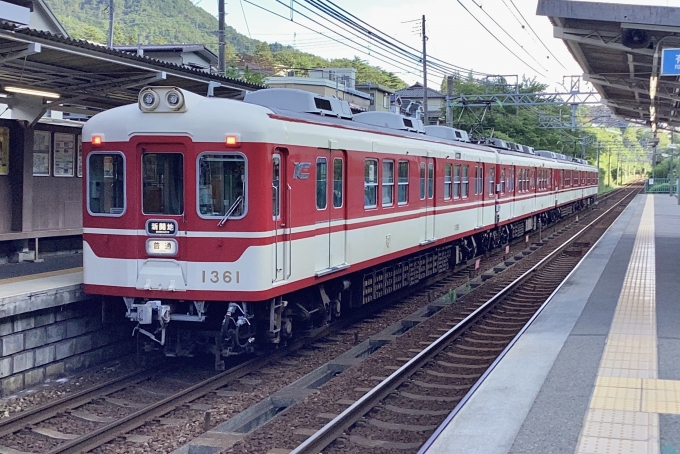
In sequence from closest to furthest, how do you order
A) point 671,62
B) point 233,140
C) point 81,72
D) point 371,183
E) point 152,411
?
1. point 152,411
2. point 233,140
3. point 81,72
4. point 371,183
5. point 671,62

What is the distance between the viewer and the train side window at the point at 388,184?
12.1m

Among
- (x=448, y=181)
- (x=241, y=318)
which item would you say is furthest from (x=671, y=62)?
(x=241, y=318)

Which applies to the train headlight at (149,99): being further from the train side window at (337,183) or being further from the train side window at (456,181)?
the train side window at (456,181)

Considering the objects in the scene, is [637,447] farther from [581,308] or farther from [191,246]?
[581,308]

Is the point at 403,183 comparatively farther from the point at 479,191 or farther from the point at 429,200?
the point at 479,191

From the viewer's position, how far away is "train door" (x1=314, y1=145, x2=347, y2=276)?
982cm

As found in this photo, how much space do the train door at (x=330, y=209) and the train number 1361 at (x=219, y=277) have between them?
1564 mm

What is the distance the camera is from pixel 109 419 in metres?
7.59

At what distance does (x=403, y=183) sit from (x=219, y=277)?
533 centimetres

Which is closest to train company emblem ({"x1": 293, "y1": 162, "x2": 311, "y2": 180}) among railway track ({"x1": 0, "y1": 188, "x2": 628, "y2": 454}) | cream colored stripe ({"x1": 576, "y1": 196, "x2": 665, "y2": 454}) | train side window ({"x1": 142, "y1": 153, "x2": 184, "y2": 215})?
train side window ({"x1": 142, "y1": 153, "x2": 184, "y2": 215})

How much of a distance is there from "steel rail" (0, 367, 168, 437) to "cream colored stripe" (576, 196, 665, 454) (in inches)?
189

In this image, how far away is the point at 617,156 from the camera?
373ft

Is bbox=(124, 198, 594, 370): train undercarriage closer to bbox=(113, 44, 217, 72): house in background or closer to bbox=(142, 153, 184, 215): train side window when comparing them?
bbox=(142, 153, 184, 215): train side window

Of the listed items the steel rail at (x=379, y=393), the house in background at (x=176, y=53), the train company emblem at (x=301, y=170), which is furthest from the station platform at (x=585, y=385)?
the house in background at (x=176, y=53)
